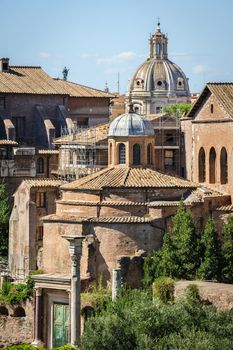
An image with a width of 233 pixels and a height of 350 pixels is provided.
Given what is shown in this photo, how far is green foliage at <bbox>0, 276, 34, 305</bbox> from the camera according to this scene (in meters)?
44.4

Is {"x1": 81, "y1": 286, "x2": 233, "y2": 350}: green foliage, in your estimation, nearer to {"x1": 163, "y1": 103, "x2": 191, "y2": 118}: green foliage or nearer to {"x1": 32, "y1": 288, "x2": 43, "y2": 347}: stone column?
{"x1": 32, "y1": 288, "x2": 43, "y2": 347}: stone column

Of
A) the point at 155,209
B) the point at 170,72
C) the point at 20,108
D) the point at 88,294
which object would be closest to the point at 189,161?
the point at 155,209

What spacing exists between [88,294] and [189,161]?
970 cm

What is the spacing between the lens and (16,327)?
44750mm

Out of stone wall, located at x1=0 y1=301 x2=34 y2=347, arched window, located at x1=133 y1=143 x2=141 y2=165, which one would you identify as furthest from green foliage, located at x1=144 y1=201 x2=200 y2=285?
stone wall, located at x1=0 y1=301 x2=34 y2=347

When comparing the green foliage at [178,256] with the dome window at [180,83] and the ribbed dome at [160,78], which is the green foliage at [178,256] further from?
the dome window at [180,83]

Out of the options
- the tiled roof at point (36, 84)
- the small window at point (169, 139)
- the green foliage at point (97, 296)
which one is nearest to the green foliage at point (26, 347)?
the green foliage at point (97, 296)

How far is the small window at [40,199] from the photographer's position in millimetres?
49938

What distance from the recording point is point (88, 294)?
136ft

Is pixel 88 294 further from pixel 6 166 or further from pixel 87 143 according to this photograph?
pixel 6 166

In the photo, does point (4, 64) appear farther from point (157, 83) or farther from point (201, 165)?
point (157, 83)

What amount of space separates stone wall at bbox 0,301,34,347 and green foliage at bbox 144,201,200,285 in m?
5.64

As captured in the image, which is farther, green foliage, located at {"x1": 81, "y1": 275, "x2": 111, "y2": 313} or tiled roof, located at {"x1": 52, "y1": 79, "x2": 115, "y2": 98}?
tiled roof, located at {"x1": 52, "y1": 79, "x2": 115, "y2": 98}

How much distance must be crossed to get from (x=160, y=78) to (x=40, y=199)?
49.2m
